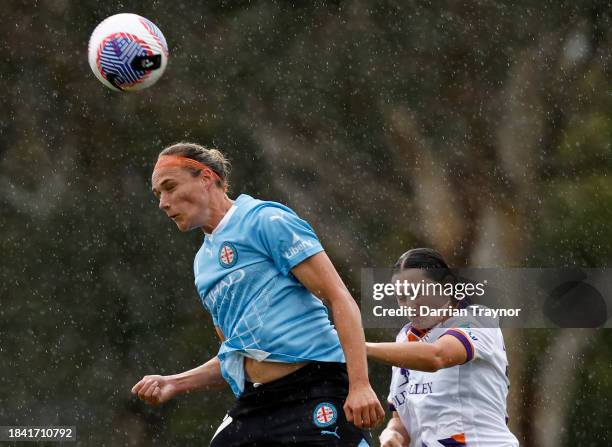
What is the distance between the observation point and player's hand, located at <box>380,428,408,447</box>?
486cm

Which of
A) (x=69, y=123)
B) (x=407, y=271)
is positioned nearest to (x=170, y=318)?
(x=69, y=123)

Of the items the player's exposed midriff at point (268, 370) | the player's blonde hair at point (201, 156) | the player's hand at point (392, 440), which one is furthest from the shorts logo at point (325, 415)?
the player's blonde hair at point (201, 156)

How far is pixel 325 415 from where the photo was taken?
13.6 feet

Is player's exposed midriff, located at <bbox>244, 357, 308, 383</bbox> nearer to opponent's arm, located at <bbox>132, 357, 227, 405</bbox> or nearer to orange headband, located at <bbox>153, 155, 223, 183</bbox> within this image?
opponent's arm, located at <bbox>132, 357, 227, 405</bbox>

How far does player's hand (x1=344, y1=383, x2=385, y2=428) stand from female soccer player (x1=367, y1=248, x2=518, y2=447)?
0.79 meters

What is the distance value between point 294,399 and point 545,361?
8768mm

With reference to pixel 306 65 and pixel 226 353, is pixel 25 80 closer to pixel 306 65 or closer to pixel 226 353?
pixel 306 65

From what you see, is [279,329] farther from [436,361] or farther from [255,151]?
[255,151]

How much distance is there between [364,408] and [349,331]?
272 millimetres

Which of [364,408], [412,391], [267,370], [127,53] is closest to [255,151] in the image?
[127,53]

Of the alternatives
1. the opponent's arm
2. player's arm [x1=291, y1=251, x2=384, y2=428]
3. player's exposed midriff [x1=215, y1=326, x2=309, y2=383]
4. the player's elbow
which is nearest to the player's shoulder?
player's arm [x1=291, y1=251, x2=384, y2=428]

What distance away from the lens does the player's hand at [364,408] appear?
12.8 feet

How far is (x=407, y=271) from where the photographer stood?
4926mm

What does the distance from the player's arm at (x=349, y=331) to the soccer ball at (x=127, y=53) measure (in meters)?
2.15
